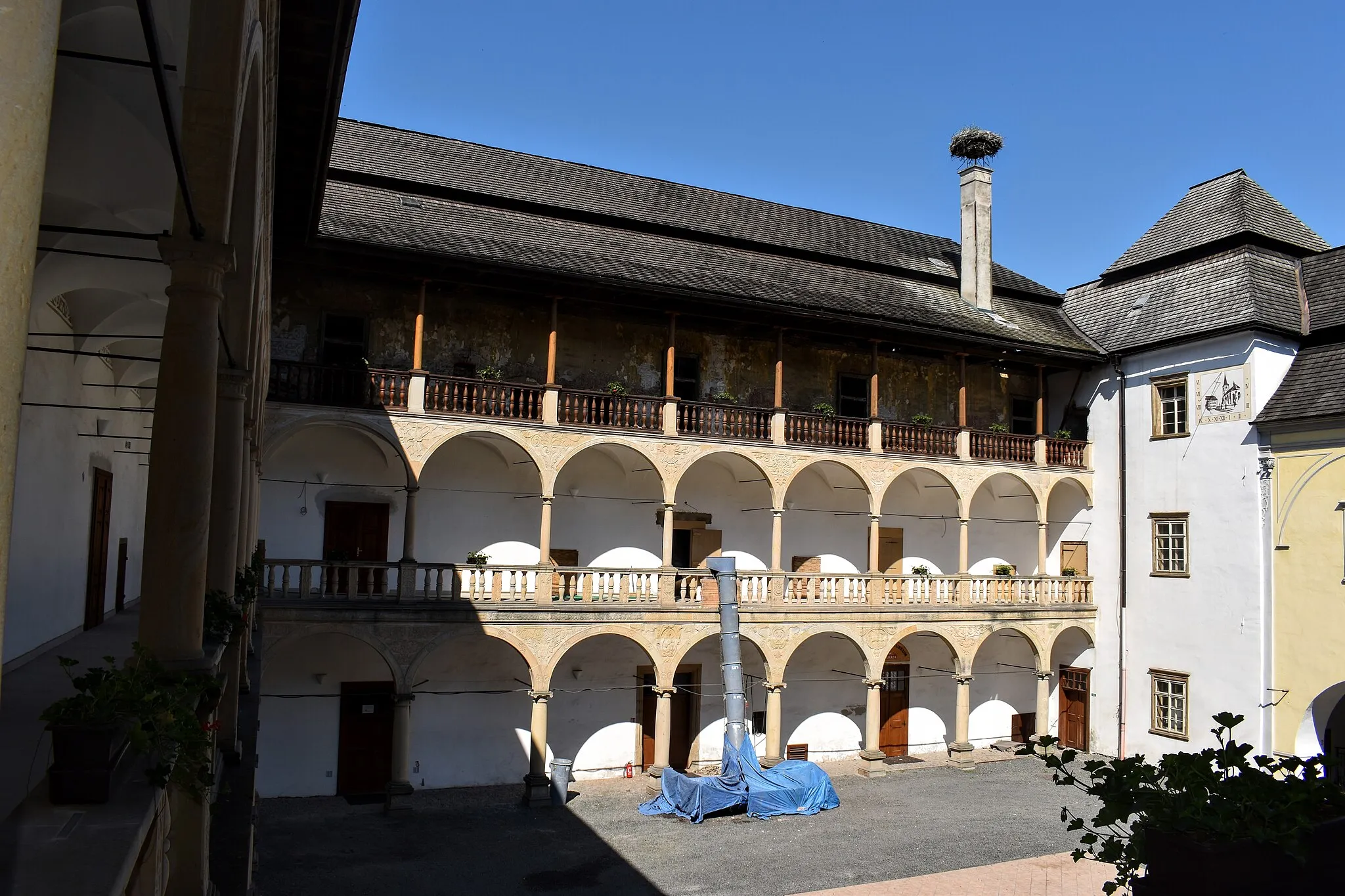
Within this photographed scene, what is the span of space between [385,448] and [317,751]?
611 centimetres

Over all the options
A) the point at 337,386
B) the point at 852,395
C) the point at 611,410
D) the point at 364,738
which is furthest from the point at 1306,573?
the point at 337,386

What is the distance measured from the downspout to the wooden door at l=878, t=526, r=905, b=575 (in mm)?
5465

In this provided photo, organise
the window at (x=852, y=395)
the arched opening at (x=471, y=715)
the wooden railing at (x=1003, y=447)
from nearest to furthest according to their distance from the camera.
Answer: the arched opening at (x=471, y=715) → the window at (x=852, y=395) → the wooden railing at (x=1003, y=447)

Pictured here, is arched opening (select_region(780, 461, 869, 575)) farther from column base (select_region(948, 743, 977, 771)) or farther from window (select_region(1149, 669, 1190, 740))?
window (select_region(1149, 669, 1190, 740))

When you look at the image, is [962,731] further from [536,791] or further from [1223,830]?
[1223,830]

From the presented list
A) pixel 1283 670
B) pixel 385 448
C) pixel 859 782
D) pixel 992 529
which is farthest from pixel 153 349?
pixel 1283 670

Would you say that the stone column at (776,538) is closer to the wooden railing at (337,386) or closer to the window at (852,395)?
the window at (852,395)

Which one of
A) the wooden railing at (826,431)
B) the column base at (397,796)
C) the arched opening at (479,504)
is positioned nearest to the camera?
the column base at (397,796)

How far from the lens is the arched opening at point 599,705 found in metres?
22.6

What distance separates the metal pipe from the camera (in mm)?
20969

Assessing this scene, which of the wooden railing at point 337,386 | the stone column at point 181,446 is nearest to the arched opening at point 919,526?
the wooden railing at point 337,386

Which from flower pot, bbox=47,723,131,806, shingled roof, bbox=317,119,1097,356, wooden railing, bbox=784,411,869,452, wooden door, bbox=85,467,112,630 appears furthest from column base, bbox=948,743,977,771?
flower pot, bbox=47,723,131,806

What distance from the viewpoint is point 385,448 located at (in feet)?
69.0

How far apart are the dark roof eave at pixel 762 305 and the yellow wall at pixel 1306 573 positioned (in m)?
5.68
